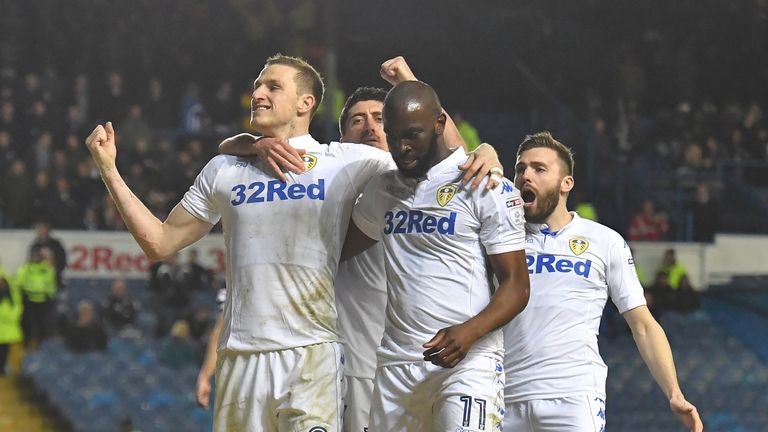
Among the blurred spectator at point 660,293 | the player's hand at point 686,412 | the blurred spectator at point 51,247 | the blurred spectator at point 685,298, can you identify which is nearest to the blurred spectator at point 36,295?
the blurred spectator at point 51,247

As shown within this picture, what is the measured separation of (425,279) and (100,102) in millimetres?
14808

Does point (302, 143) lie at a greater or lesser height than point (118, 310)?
greater

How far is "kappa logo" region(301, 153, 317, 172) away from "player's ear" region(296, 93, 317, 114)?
234 mm

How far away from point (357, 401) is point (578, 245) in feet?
A: 4.62

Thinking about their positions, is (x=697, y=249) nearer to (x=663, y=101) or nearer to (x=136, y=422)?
(x=663, y=101)

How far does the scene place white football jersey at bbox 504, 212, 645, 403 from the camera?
5.80 metres

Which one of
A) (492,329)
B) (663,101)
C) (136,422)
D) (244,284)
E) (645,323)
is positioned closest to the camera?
(492,329)

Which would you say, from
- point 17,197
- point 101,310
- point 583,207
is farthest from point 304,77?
point 17,197

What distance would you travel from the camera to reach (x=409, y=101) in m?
4.64

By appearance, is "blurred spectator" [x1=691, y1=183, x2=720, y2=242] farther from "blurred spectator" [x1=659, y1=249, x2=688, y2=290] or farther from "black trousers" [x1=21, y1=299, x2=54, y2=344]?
"black trousers" [x1=21, y1=299, x2=54, y2=344]

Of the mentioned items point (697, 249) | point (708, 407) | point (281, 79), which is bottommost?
point (708, 407)

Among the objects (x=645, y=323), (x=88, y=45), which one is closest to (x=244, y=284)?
(x=645, y=323)

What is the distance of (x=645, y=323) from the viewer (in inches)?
236

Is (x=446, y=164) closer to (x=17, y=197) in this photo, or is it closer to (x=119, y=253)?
(x=119, y=253)
